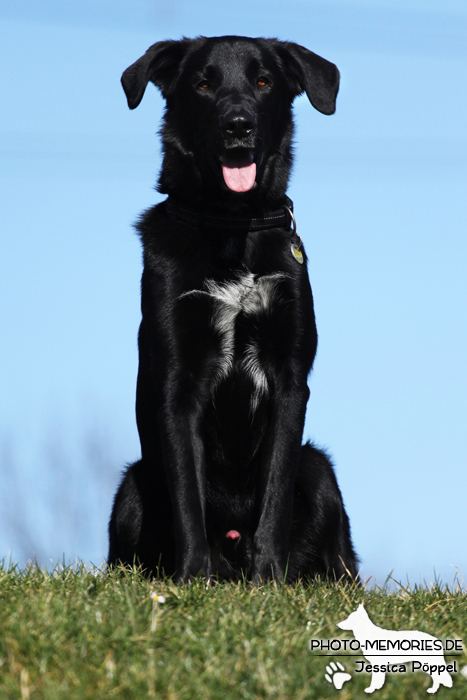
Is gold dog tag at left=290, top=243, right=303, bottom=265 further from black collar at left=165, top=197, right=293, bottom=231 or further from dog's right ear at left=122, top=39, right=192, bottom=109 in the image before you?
dog's right ear at left=122, top=39, right=192, bottom=109

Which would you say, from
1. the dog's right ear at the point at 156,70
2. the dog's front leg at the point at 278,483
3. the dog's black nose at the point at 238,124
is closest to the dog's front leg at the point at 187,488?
the dog's front leg at the point at 278,483

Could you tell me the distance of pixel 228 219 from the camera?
3.61m

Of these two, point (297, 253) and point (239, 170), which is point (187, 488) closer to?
point (297, 253)

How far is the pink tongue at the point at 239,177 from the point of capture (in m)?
3.49

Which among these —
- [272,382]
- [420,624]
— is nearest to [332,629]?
[420,624]

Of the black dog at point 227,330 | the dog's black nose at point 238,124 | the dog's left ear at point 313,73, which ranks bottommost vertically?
the black dog at point 227,330

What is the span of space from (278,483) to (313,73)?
5.95ft

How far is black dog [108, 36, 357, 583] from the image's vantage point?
11.1 feet

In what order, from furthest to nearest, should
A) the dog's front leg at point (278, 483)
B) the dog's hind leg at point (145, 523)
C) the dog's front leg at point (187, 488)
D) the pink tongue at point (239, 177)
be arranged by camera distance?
1. the dog's hind leg at point (145, 523)
2. the pink tongue at point (239, 177)
3. the dog's front leg at point (278, 483)
4. the dog's front leg at point (187, 488)

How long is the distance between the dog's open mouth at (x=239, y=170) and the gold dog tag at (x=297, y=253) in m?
0.32

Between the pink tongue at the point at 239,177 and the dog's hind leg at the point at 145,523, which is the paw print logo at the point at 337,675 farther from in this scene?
the pink tongue at the point at 239,177

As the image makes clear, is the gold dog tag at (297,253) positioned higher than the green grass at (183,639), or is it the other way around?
the gold dog tag at (297,253)

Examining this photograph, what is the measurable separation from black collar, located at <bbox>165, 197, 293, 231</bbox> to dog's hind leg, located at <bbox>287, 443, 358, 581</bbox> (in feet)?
3.74

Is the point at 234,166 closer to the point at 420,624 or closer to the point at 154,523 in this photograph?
Answer: the point at 154,523
